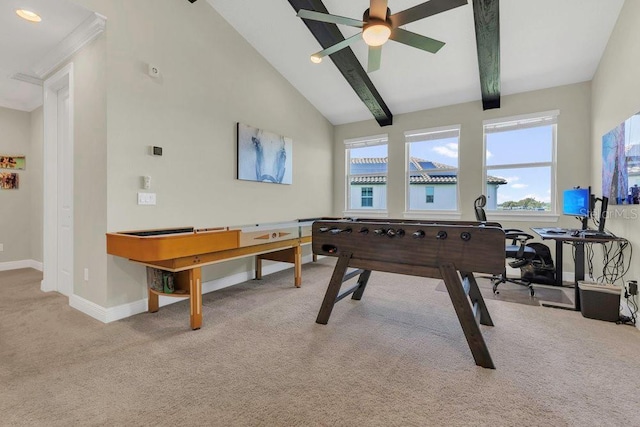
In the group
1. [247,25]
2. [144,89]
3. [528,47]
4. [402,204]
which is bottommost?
[402,204]

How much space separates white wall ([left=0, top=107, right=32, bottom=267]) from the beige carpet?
2426 millimetres

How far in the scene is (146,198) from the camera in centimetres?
291

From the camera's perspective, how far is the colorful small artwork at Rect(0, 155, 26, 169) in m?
4.51

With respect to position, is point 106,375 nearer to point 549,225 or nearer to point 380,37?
point 380,37

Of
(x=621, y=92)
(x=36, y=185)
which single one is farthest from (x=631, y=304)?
(x=36, y=185)

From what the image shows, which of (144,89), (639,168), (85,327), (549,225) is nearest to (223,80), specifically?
(144,89)

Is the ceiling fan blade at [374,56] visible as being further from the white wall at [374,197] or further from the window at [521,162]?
the white wall at [374,197]

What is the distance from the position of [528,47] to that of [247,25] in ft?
11.8

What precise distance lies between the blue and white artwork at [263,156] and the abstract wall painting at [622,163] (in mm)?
3975

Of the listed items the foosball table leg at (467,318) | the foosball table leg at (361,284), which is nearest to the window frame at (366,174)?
the foosball table leg at (361,284)

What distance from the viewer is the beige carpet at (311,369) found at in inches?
58.7

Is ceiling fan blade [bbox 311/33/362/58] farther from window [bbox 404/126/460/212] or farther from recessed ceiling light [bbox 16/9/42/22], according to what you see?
window [bbox 404/126/460/212]

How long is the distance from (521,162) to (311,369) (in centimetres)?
450

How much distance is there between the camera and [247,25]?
12.4 feet
